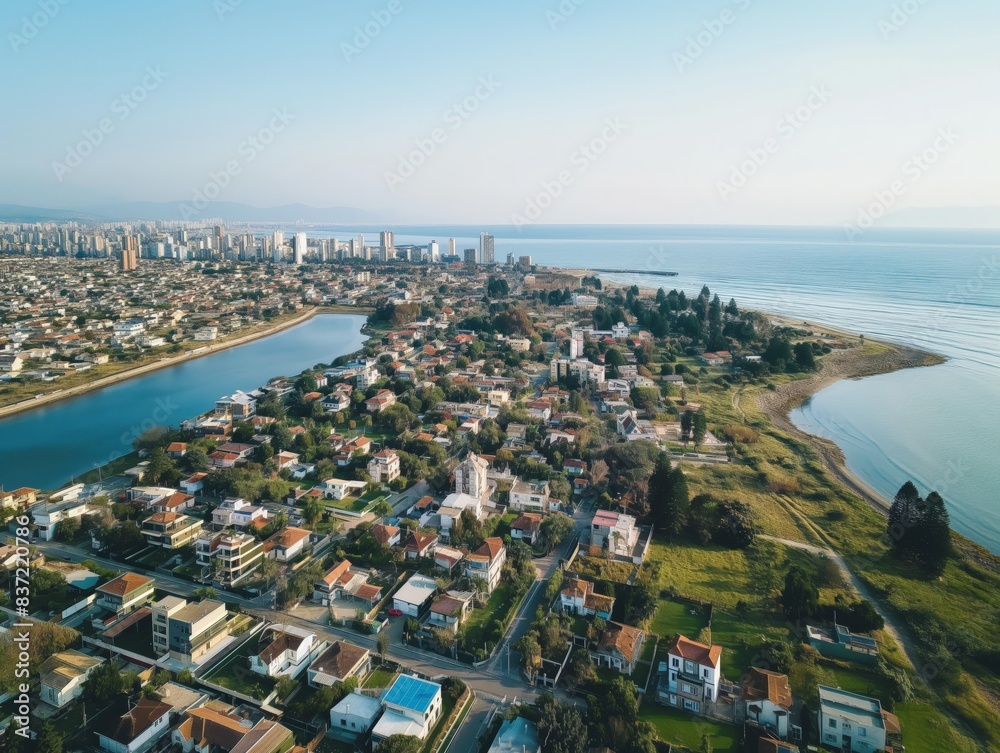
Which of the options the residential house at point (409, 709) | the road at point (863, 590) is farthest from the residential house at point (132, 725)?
the road at point (863, 590)

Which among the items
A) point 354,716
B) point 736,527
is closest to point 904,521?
point 736,527

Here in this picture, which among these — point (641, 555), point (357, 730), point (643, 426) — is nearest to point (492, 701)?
point (357, 730)

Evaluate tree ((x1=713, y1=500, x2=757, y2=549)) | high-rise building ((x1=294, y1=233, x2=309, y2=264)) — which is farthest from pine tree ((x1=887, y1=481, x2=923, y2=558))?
high-rise building ((x1=294, y1=233, x2=309, y2=264))

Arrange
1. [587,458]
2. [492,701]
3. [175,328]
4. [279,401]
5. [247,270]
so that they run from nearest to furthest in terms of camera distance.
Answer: [492,701]
[587,458]
[279,401]
[175,328]
[247,270]

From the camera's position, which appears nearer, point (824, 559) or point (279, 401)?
point (824, 559)

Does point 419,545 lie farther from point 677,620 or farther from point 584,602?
point 677,620

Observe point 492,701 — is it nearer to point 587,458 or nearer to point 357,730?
point 357,730

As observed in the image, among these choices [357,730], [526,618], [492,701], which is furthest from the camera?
[526,618]
